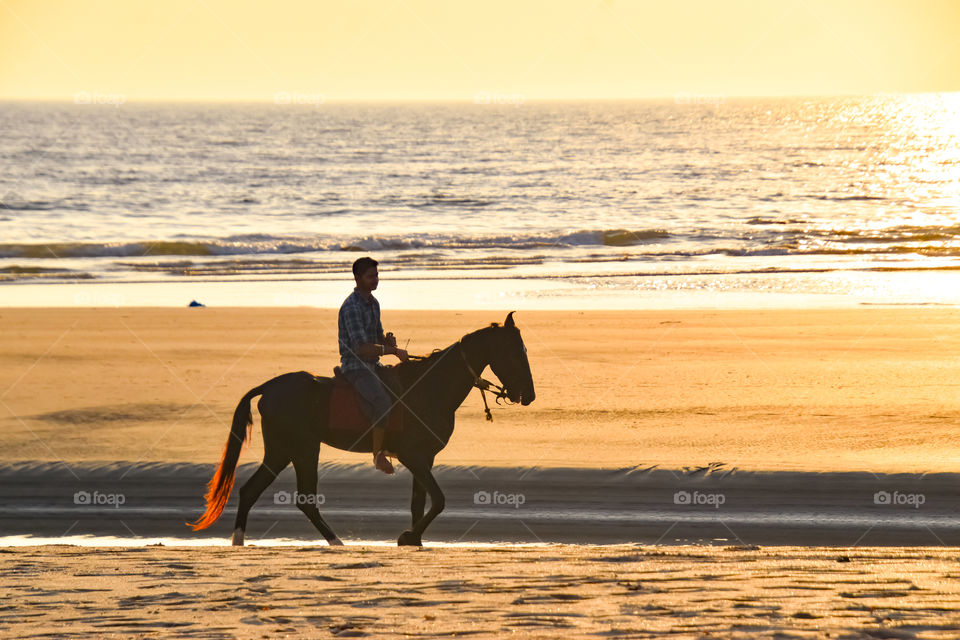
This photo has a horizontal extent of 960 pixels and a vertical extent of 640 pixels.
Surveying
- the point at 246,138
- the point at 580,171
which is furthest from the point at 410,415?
the point at 246,138

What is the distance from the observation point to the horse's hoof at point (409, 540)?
8516 mm

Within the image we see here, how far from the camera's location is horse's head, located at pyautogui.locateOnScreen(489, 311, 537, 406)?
874 centimetres

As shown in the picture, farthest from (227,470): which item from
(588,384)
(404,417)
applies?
(588,384)

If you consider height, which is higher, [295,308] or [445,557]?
[295,308]

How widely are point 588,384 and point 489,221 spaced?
3037cm

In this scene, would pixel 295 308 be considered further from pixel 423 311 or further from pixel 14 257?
pixel 14 257

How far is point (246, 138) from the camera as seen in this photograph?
105438 millimetres

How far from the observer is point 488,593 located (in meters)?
6.23

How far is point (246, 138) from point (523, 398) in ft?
334

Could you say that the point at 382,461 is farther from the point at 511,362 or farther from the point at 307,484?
the point at 511,362

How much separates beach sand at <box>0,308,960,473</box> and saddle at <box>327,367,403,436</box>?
2.67m

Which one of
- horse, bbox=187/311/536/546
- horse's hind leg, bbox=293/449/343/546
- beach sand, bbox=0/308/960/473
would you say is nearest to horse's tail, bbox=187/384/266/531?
horse, bbox=187/311/536/546

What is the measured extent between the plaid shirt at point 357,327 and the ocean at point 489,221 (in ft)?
44.7

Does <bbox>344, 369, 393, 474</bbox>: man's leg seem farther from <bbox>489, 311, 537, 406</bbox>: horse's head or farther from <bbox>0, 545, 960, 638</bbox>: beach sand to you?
<bbox>0, 545, 960, 638</bbox>: beach sand
